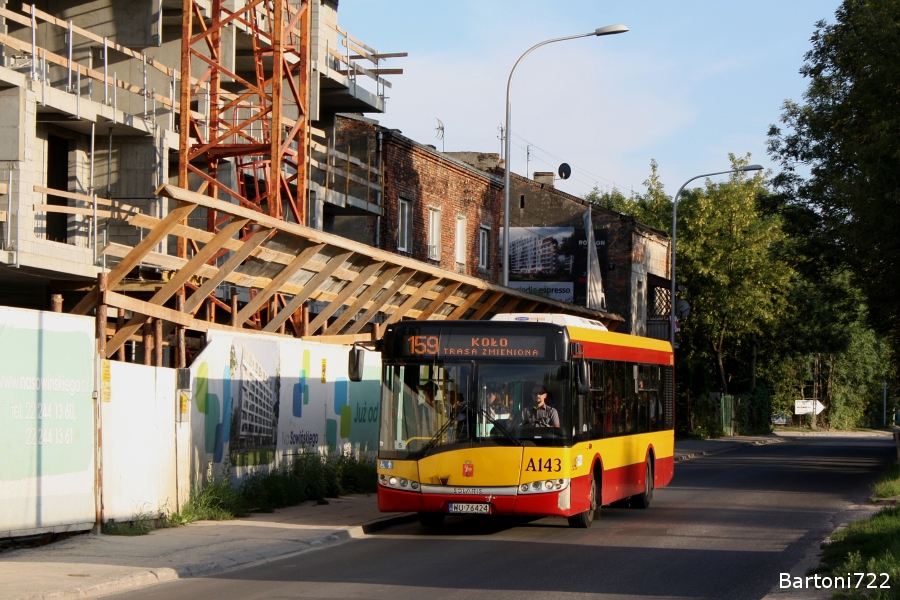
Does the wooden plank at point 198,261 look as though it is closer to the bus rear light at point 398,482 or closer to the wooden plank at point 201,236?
the wooden plank at point 201,236

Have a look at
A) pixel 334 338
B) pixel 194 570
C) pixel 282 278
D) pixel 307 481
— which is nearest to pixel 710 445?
pixel 334 338

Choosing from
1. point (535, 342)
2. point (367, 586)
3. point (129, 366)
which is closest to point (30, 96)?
point (129, 366)

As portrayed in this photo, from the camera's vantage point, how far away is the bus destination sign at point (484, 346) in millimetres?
14766

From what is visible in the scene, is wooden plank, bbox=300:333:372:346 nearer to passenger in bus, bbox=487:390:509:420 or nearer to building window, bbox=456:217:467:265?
passenger in bus, bbox=487:390:509:420

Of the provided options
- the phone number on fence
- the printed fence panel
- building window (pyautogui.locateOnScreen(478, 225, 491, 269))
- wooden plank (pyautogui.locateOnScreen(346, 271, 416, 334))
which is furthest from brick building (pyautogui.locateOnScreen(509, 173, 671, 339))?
the phone number on fence

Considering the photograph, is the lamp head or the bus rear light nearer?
the bus rear light

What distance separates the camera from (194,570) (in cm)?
1134

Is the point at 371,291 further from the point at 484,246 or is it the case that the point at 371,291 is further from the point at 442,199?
the point at 484,246

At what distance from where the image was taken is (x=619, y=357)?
57.3 ft

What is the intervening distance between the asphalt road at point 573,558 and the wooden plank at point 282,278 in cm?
473

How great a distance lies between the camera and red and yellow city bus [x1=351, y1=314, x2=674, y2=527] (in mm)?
14367

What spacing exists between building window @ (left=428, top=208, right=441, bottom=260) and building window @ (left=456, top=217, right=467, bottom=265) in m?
1.46

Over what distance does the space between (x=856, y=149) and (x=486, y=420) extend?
505 inches

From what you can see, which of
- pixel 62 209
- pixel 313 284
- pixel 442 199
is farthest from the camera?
pixel 442 199
